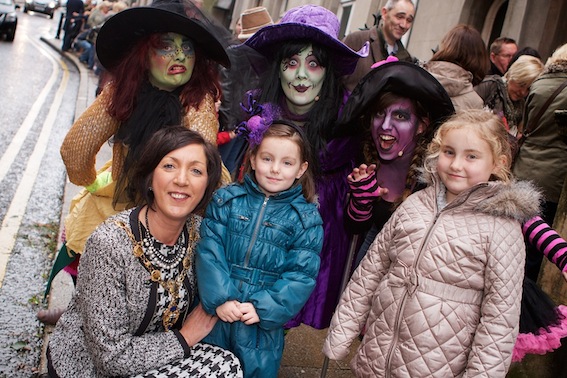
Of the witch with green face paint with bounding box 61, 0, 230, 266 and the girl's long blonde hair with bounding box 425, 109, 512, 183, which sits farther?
the witch with green face paint with bounding box 61, 0, 230, 266

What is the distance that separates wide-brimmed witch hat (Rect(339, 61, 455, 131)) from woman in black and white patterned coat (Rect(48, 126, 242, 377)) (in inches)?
32.1

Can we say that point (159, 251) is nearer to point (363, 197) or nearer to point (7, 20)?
point (363, 197)

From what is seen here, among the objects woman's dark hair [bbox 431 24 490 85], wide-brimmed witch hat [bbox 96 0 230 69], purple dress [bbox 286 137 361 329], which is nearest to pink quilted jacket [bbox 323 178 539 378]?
purple dress [bbox 286 137 361 329]

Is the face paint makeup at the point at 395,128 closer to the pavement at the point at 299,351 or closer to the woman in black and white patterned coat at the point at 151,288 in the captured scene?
the woman in black and white patterned coat at the point at 151,288

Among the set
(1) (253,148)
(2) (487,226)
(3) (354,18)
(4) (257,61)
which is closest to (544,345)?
(2) (487,226)

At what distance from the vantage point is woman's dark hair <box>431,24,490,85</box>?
3.85m

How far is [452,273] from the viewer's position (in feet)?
7.36

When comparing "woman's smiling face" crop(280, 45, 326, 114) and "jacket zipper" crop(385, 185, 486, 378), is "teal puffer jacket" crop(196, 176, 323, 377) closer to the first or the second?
"jacket zipper" crop(385, 185, 486, 378)

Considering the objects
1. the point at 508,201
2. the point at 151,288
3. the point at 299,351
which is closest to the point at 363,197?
the point at 508,201

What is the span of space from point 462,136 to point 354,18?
1062 centimetres

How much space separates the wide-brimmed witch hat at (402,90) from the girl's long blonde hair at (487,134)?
0.87 ft

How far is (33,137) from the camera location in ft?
25.0

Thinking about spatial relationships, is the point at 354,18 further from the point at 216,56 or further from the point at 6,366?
the point at 6,366

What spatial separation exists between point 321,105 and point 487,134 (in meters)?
0.95
